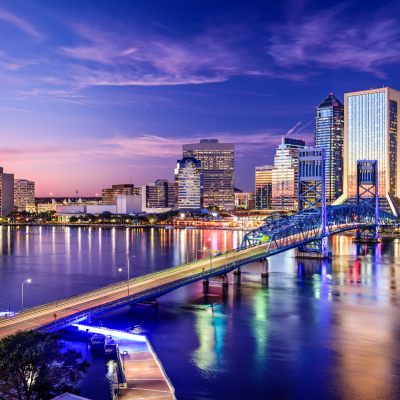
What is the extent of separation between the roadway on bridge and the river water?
1813 mm

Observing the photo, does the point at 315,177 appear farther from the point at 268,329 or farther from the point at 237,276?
the point at 268,329

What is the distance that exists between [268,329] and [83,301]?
13.6 meters

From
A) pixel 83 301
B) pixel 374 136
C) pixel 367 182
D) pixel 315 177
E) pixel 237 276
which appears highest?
pixel 374 136

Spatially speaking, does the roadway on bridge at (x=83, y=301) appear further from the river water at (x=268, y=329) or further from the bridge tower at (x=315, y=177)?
the bridge tower at (x=315, y=177)

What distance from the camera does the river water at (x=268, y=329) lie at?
80.8 feet

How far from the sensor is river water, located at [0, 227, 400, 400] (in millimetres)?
24625

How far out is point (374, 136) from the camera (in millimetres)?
142500

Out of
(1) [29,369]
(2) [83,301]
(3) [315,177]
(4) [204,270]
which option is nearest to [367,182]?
(3) [315,177]

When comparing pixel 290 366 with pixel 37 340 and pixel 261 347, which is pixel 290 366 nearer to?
pixel 261 347

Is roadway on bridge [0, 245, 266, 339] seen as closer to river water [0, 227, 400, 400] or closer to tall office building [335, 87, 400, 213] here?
river water [0, 227, 400, 400]

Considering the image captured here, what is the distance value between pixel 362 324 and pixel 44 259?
56.2 m

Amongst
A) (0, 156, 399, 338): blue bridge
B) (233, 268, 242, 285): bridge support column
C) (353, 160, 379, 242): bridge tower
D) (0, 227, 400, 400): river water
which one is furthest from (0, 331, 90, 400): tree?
(353, 160, 379, 242): bridge tower

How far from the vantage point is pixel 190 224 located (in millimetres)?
192125

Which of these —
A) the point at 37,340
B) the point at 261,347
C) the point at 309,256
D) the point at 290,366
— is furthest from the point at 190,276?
the point at 309,256
